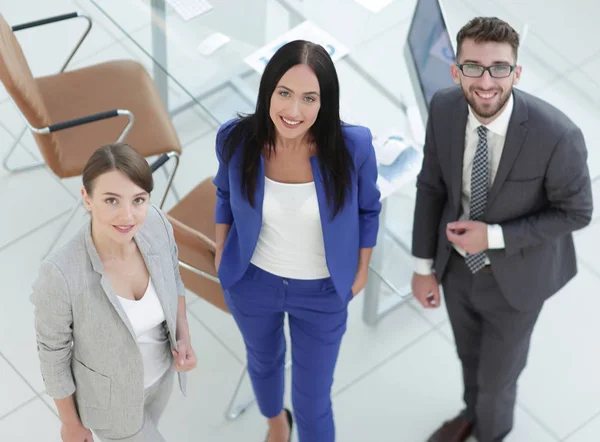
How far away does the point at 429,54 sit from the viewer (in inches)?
141

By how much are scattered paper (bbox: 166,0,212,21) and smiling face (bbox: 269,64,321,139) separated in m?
1.51

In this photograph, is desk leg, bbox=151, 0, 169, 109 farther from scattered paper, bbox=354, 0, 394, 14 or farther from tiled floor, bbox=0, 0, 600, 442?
scattered paper, bbox=354, 0, 394, 14

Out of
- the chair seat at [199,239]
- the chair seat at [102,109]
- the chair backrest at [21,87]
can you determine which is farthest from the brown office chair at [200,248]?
the chair backrest at [21,87]

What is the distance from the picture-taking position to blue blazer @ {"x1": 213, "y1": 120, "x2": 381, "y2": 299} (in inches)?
107

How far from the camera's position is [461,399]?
145 inches

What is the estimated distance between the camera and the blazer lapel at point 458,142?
2.74 metres

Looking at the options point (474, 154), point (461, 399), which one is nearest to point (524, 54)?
point (461, 399)

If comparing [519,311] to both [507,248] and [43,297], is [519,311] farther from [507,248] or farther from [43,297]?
[43,297]

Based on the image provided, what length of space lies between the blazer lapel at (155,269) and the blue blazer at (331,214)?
31cm

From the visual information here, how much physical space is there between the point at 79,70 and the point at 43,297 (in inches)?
76.6

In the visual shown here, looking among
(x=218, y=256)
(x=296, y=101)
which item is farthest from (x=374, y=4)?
(x=296, y=101)

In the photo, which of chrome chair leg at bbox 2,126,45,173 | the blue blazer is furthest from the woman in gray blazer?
chrome chair leg at bbox 2,126,45,173

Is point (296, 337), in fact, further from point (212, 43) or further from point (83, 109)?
point (83, 109)

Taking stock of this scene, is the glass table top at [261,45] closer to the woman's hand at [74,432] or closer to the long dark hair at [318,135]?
the long dark hair at [318,135]
